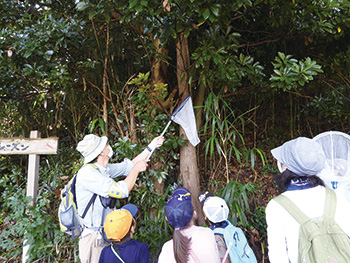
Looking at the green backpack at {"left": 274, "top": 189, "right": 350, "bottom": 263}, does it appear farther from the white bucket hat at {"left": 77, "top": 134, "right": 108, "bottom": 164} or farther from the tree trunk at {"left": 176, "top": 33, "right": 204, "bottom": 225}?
the tree trunk at {"left": 176, "top": 33, "right": 204, "bottom": 225}

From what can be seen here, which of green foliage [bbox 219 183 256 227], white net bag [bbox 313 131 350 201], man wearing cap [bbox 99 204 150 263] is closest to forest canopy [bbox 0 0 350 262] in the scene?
green foliage [bbox 219 183 256 227]

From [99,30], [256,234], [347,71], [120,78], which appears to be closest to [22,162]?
[120,78]

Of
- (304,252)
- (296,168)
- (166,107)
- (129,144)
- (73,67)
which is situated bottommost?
(304,252)

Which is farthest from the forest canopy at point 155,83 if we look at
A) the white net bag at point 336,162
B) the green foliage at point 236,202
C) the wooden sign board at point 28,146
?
the white net bag at point 336,162

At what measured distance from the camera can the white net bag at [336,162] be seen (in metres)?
1.83

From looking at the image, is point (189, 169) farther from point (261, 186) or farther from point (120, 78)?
point (120, 78)

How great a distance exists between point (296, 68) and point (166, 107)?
1.53m

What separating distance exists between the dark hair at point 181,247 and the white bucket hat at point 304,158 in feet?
2.40

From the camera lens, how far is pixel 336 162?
1897 millimetres

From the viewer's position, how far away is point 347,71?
4.00m

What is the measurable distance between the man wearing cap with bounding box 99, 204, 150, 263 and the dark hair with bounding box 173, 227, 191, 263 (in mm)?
349

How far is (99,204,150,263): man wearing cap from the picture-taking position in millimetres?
1659

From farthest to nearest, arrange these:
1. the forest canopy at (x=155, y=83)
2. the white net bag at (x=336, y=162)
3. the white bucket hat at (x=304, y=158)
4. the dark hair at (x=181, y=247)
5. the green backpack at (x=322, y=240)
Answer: the forest canopy at (x=155, y=83) → the white net bag at (x=336, y=162) → the dark hair at (x=181, y=247) → the white bucket hat at (x=304, y=158) → the green backpack at (x=322, y=240)

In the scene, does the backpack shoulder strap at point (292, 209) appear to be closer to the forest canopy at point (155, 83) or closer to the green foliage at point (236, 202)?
the forest canopy at point (155, 83)
